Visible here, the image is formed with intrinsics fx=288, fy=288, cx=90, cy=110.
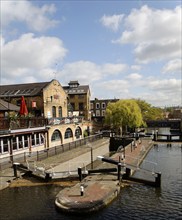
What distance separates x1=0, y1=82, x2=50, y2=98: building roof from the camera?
5100 centimetres

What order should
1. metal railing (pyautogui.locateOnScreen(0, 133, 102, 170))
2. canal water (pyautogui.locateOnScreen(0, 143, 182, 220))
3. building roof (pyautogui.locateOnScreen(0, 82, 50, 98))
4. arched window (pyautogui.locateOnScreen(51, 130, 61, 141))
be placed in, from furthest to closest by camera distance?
building roof (pyautogui.locateOnScreen(0, 82, 50, 98)) → arched window (pyautogui.locateOnScreen(51, 130, 61, 141)) → metal railing (pyautogui.locateOnScreen(0, 133, 102, 170)) → canal water (pyautogui.locateOnScreen(0, 143, 182, 220))

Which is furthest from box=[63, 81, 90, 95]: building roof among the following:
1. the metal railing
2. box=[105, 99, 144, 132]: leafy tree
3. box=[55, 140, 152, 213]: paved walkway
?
box=[55, 140, 152, 213]: paved walkway

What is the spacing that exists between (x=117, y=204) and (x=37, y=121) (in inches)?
945

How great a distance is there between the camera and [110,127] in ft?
270

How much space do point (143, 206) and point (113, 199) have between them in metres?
2.29

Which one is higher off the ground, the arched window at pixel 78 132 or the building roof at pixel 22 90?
the building roof at pixel 22 90

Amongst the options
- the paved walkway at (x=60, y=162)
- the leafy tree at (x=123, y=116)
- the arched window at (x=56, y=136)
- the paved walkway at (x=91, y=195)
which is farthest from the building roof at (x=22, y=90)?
the paved walkway at (x=91, y=195)

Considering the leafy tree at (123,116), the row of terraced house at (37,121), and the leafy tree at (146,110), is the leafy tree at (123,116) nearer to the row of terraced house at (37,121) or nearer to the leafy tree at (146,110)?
the row of terraced house at (37,121)

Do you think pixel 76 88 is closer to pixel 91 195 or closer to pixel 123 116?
pixel 123 116

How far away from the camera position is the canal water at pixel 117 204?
17.6 metres

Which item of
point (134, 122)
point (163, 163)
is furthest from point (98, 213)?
point (134, 122)

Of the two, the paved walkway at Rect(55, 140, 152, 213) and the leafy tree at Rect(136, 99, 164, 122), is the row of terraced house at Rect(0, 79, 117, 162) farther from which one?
the leafy tree at Rect(136, 99, 164, 122)

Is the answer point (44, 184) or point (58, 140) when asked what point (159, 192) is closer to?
point (44, 184)

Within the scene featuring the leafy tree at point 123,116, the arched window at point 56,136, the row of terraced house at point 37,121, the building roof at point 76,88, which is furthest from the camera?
the building roof at point 76,88
